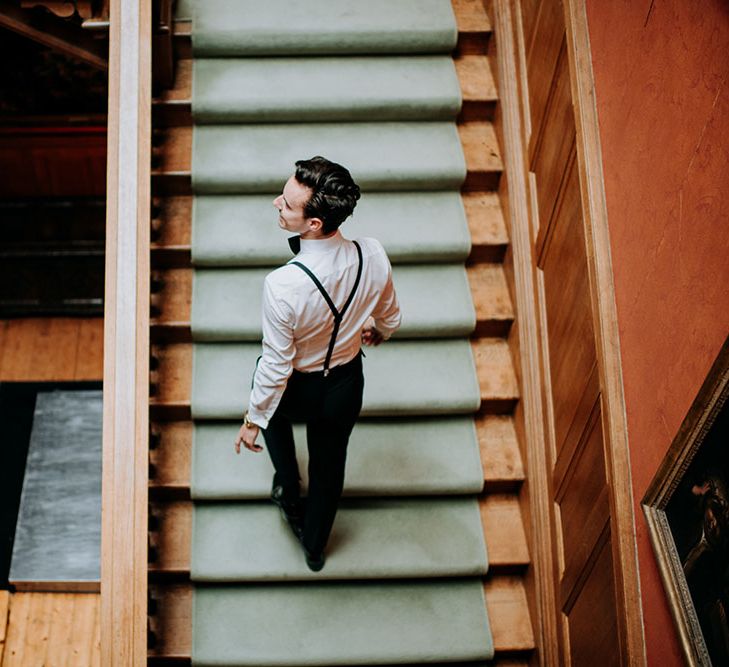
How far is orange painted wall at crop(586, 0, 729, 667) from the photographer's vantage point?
2250mm

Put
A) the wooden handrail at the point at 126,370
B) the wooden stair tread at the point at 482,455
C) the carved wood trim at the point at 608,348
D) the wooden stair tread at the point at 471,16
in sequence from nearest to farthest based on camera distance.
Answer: the carved wood trim at the point at 608,348 < the wooden handrail at the point at 126,370 < the wooden stair tread at the point at 482,455 < the wooden stair tread at the point at 471,16

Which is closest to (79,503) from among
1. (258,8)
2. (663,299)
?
(258,8)

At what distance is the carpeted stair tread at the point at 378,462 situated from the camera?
12.6ft

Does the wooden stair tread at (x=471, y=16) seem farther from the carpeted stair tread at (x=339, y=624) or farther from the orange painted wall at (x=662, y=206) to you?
the carpeted stair tread at (x=339, y=624)

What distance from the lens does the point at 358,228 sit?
13.7 feet

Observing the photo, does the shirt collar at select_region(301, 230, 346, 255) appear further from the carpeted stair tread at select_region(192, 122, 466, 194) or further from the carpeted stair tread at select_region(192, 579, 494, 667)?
the carpeted stair tread at select_region(192, 579, 494, 667)

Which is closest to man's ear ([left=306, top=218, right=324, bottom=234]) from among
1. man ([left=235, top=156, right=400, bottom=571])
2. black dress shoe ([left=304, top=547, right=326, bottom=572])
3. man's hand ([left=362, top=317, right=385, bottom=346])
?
man ([left=235, top=156, right=400, bottom=571])

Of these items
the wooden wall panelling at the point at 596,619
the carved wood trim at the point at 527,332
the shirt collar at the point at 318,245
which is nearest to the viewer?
the shirt collar at the point at 318,245

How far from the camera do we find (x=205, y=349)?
4.04 metres

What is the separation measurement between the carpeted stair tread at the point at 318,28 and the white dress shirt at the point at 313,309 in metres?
1.97

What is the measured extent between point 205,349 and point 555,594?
2.02 metres

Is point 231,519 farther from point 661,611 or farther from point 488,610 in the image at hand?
point 661,611

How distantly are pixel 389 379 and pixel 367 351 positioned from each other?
19 centimetres

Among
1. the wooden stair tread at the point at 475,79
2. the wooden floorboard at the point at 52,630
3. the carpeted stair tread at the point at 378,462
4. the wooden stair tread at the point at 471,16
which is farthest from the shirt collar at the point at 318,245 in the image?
the wooden floorboard at the point at 52,630
